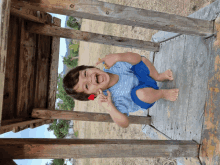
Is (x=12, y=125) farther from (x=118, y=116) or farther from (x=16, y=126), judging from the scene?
(x=118, y=116)

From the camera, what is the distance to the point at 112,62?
221 centimetres

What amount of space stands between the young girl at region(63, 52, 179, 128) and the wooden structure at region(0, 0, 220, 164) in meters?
0.44

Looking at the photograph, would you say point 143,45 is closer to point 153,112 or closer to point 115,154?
point 153,112

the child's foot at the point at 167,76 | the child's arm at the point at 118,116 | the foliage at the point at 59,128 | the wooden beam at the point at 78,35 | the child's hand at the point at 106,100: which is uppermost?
the wooden beam at the point at 78,35

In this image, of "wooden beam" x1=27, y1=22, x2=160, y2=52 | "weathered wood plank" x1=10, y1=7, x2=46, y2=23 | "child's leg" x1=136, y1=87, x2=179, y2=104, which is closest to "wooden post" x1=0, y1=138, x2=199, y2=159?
"child's leg" x1=136, y1=87, x2=179, y2=104

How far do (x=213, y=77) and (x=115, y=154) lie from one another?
120 cm

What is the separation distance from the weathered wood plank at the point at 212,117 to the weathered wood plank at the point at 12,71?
2.22 metres

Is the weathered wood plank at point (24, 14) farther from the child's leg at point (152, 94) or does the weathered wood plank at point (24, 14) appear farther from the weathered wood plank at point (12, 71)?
the child's leg at point (152, 94)

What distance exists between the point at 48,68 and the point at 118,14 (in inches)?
64.3

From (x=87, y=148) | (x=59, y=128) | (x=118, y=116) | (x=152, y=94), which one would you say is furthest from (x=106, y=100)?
(x=59, y=128)

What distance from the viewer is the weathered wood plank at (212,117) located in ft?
5.26

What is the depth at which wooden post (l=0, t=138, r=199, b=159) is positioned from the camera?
1.32m

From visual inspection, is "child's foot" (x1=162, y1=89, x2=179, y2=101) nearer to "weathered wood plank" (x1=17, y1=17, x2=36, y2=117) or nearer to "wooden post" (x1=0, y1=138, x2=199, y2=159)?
"wooden post" (x1=0, y1=138, x2=199, y2=159)

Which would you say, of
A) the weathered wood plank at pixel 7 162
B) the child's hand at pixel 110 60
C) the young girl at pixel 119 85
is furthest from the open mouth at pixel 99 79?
the weathered wood plank at pixel 7 162
